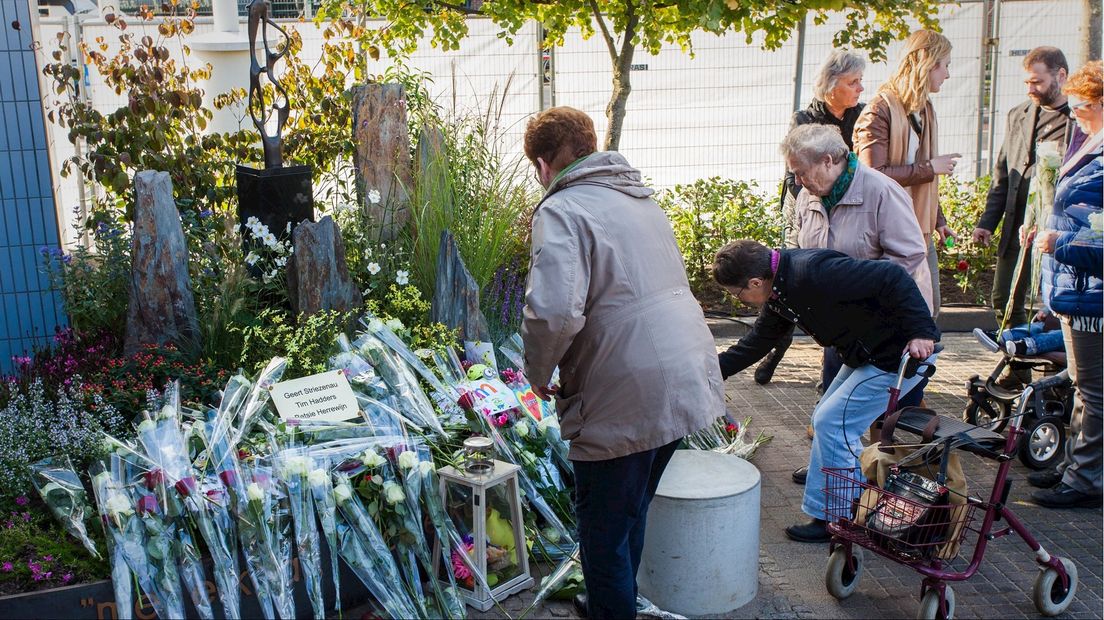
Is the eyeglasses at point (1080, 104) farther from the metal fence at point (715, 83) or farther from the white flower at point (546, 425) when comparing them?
the metal fence at point (715, 83)

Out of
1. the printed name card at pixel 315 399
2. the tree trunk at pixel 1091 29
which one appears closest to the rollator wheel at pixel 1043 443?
the printed name card at pixel 315 399

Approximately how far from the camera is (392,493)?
11.3 feet

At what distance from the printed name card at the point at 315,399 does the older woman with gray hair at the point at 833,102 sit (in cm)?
258

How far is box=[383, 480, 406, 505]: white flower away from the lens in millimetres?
3451

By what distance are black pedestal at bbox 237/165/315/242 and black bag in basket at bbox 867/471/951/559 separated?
3392mm

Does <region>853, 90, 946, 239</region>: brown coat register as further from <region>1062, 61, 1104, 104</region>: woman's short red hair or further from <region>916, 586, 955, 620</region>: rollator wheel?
<region>916, 586, 955, 620</region>: rollator wheel

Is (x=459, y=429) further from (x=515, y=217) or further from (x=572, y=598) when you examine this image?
(x=515, y=217)

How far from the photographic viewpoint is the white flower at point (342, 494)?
3.40 m

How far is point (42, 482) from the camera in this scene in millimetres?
3523

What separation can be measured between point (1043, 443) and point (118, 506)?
159 inches

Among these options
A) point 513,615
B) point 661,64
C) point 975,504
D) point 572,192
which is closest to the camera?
point 572,192

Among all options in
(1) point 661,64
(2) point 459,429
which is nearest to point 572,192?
(2) point 459,429

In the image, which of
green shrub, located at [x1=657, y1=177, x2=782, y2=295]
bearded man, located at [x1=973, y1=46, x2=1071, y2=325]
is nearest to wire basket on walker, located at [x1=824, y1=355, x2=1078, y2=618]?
bearded man, located at [x1=973, y1=46, x2=1071, y2=325]

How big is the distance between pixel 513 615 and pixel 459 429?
0.79m
